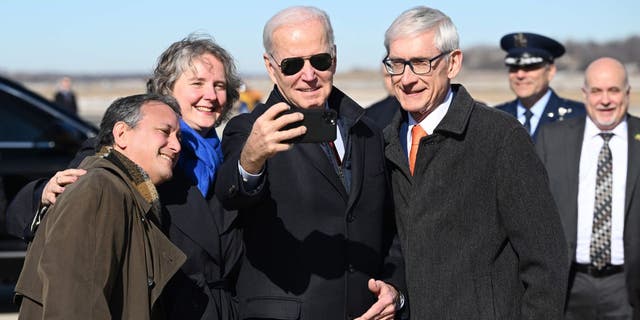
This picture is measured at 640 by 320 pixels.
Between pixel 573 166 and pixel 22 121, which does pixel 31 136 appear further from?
pixel 573 166

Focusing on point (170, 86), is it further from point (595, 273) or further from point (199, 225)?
point (595, 273)

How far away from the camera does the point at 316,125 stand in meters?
2.95

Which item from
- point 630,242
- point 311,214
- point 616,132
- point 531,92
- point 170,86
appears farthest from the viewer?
point 531,92

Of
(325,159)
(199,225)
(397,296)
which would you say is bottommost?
(397,296)

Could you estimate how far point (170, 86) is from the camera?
12.3 feet

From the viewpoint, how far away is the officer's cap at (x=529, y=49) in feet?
22.4

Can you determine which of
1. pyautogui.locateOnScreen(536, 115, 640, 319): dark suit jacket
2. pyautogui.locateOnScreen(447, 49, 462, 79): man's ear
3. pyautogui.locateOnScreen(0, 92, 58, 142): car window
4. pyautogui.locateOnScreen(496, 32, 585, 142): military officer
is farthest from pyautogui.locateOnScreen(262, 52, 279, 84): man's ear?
pyautogui.locateOnScreen(0, 92, 58, 142): car window

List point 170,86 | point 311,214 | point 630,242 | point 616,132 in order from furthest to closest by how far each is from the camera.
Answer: point 616,132 < point 630,242 < point 170,86 < point 311,214

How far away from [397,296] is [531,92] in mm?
3565

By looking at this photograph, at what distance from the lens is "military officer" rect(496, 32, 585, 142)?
651 cm

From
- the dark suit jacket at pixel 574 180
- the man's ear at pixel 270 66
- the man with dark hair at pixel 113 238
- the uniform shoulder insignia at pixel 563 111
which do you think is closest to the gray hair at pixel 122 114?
the man with dark hair at pixel 113 238

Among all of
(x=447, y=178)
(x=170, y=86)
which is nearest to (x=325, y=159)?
(x=447, y=178)

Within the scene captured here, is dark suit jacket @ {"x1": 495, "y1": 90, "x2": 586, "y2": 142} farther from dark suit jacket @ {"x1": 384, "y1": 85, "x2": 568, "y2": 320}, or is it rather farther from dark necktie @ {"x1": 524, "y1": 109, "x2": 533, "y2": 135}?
dark suit jacket @ {"x1": 384, "y1": 85, "x2": 568, "y2": 320}

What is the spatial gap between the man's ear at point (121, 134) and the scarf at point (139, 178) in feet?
0.20
